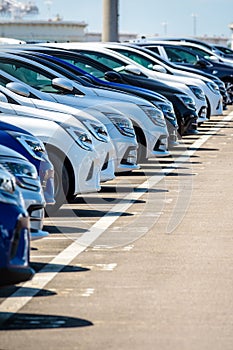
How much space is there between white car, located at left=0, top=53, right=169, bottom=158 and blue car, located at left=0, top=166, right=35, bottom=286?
789cm

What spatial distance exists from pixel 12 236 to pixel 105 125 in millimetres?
8219

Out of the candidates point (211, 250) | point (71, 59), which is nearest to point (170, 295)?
point (211, 250)

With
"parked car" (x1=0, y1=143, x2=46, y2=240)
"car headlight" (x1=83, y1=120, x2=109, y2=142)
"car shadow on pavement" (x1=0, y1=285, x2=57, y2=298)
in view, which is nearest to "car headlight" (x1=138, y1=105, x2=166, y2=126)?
"car headlight" (x1=83, y1=120, x2=109, y2=142)

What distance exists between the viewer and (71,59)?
21.5 m

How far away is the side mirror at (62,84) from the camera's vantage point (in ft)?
53.7

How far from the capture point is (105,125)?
15969 millimetres

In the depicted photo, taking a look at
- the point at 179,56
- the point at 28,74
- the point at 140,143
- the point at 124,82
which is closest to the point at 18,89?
the point at 28,74

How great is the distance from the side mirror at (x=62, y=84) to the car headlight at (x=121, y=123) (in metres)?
0.66

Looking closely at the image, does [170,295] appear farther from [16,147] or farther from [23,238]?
[16,147]

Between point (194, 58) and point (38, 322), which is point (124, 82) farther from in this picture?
point (38, 322)

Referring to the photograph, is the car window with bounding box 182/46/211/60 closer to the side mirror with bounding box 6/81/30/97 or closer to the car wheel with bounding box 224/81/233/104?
the car wheel with bounding box 224/81/233/104

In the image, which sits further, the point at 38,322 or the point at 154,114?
the point at 154,114

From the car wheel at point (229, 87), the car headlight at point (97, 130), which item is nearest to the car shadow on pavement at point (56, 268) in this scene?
the car headlight at point (97, 130)

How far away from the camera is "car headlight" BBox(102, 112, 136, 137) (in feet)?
53.0
